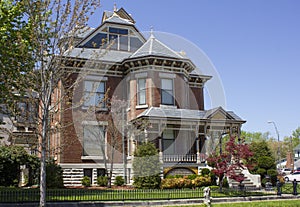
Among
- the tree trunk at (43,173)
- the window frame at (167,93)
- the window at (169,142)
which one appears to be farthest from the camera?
the window frame at (167,93)

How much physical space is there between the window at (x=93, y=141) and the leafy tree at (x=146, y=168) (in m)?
5.02

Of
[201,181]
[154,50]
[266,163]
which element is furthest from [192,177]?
[154,50]

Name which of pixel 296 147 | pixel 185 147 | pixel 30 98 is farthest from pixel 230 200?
pixel 296 147

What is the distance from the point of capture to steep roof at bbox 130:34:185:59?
28016 mm

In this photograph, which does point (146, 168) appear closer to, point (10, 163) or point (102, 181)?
point (102, 181)

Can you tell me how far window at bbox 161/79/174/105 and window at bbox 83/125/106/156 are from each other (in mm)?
5422

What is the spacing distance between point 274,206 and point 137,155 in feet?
30.8

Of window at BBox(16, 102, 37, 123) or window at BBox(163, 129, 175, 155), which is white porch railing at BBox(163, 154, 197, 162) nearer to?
window at BBox(163, 129, 175, 155)

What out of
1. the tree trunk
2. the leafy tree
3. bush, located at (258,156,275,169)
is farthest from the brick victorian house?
the tree trunk

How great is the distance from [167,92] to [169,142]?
12.6 ft

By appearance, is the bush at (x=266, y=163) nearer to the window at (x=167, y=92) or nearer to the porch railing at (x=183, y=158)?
the porch railing at (x=183, y=158)

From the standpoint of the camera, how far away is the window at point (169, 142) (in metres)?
27.9

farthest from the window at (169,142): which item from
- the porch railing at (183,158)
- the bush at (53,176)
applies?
the bush at (53,176)

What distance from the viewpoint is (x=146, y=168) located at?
22.7m
